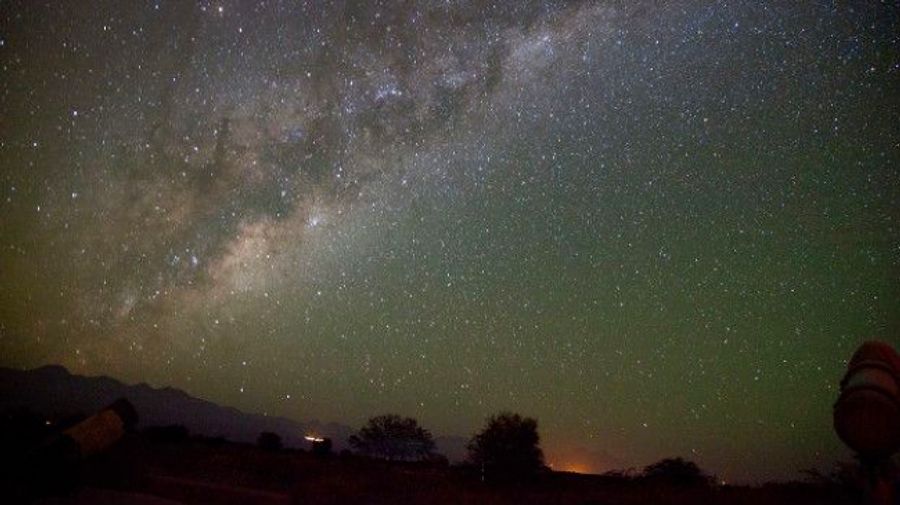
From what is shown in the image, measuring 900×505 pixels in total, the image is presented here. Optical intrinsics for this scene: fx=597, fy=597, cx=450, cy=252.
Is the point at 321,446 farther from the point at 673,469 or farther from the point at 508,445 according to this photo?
the point at 673,469

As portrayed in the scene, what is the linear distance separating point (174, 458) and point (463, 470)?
7845mm

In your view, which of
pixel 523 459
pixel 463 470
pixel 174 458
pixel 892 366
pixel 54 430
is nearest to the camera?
pixel 892 366

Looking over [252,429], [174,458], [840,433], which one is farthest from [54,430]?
[252,429]

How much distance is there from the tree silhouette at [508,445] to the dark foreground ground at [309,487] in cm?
309

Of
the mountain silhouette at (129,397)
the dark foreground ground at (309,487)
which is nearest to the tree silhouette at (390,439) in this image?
the dark foreground ground at (309,487)

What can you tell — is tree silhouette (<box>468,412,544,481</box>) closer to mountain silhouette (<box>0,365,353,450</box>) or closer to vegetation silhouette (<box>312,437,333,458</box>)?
vegetation silhouette (<box>312,437,333,458</box>)

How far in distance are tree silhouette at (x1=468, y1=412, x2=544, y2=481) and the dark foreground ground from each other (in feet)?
10.1

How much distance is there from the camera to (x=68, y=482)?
28.7 feet

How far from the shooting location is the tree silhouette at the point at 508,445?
18906 mm

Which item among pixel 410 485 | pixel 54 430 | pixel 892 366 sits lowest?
pixel 410 485

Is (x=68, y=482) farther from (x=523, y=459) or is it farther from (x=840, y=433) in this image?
(x=523, y=459)

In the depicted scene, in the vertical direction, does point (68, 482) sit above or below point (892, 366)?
below

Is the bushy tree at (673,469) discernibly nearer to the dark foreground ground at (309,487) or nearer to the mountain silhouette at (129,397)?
the dark foreground ground at (309,487)

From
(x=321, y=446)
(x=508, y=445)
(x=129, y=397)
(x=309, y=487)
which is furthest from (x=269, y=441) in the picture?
(x=129, y=397)
